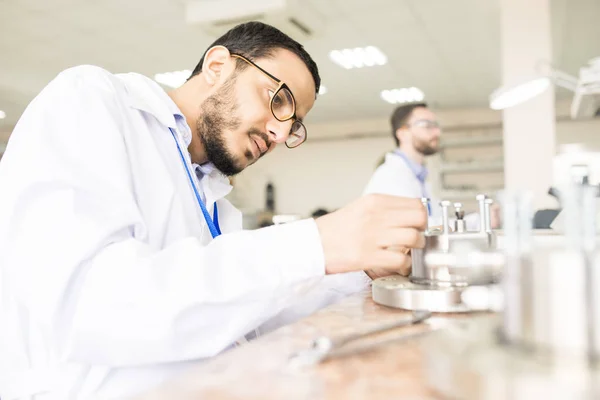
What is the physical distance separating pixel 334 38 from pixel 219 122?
3998 millimetres

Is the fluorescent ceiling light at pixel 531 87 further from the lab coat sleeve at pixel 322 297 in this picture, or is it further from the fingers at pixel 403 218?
the fingers at pixel 403 218

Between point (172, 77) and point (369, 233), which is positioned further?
point (172, 77)

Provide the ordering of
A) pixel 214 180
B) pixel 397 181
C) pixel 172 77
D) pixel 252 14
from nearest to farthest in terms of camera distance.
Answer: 1. pixel 214 180
2. pixel 397 181
3. pixel 252 14
4. pixel 172 77

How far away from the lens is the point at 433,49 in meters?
5.59

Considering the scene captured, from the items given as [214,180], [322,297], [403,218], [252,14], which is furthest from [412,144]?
[403,218]

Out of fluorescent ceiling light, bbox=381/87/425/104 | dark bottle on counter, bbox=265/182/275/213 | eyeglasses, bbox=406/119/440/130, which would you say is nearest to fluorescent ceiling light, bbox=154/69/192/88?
fluorescent ceiling light, bbox=381/87/425/104

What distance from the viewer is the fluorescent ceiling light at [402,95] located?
740 cm

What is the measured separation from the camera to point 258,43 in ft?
4.80

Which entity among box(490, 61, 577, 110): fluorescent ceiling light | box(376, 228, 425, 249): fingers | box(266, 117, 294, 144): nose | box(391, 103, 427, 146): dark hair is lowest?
box(376, 228, 425, 249): fingers

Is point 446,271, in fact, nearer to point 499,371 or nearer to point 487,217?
point 487,217

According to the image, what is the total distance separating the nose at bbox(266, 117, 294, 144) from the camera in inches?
56.0

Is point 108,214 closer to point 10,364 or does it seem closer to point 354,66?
point 10,364

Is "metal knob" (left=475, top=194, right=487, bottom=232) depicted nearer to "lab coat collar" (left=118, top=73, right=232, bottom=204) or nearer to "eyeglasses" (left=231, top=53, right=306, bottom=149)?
"eyeglasses" (left=231, top=53, right=306, bottom=149)

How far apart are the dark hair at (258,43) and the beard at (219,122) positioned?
0.30 ft
